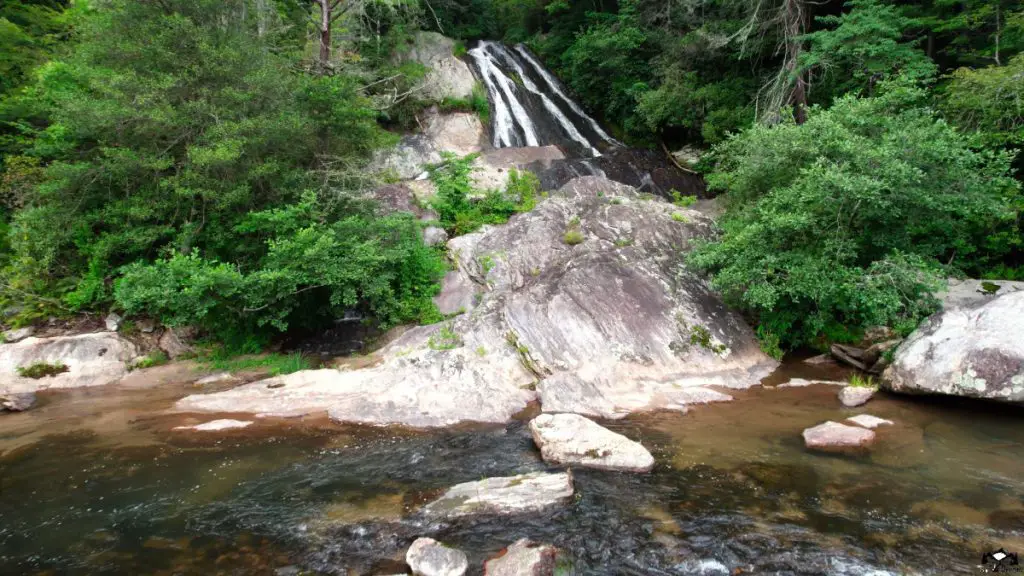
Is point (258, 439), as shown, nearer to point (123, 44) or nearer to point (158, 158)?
point (158, 158)

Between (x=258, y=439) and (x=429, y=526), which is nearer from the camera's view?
(x=429, y=526)

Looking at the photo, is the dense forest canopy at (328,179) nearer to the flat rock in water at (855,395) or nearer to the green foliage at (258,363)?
the green foliage at (258,363)

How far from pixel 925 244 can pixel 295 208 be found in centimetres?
1554

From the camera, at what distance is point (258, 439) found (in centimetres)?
911

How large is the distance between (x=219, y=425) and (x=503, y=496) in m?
6.22

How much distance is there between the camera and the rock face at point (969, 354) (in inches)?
344

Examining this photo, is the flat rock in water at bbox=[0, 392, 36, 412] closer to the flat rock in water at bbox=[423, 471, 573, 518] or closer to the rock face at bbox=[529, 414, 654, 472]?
the flat rock in water at bbox=[423, 471, 573, 518]

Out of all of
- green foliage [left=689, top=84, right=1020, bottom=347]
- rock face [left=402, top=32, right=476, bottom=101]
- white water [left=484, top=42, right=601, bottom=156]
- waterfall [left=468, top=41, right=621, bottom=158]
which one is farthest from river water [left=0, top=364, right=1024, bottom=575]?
rock face [left=402, top=32, right=476, bottom=101]

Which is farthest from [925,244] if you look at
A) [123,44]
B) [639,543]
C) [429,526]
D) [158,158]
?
[123,44]

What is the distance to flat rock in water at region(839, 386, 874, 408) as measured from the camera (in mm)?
9688

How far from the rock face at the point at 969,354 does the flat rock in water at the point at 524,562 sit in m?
8.33

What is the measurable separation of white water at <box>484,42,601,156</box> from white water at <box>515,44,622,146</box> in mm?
1013

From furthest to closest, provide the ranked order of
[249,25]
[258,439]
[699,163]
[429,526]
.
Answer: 1. [699,163]
2. [249,25]
3. [258,439]
4. [429,526]

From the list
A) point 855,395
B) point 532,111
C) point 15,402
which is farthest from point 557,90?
point 15,402
